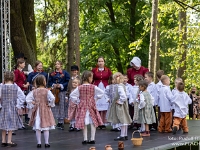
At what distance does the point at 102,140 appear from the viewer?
408 inches

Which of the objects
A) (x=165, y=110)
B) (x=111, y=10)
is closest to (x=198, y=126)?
(x=165, y=110)

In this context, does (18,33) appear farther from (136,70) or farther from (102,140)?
(102,140)

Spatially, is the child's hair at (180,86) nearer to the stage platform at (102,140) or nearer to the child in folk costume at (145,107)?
the child in folk costume at (145,107)

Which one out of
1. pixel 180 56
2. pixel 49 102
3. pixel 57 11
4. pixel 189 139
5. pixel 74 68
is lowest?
pixel 189 139

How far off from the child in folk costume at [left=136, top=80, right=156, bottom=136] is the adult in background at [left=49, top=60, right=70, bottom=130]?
1885 mm

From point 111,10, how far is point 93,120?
21882mm

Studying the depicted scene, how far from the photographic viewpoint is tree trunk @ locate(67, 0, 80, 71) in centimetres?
1636

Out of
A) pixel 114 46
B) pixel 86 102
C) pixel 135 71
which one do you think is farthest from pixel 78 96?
pixel 114 46

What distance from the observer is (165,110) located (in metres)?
11.8

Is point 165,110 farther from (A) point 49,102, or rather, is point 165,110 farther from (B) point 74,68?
(A) point 49,102

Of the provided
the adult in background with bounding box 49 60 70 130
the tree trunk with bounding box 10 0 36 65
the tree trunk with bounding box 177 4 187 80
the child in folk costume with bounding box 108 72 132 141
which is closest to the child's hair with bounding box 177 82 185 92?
the child in folk costume with bounding box 108 72 132 141

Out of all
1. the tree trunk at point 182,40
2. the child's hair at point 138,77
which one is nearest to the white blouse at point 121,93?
the child's hair at point 138,77

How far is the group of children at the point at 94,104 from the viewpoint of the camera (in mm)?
9492

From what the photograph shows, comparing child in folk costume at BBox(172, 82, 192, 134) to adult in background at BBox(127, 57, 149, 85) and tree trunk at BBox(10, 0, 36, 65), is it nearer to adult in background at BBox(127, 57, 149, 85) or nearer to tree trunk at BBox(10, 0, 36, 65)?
adult in background at BBox(127, 57, 149, 85)
